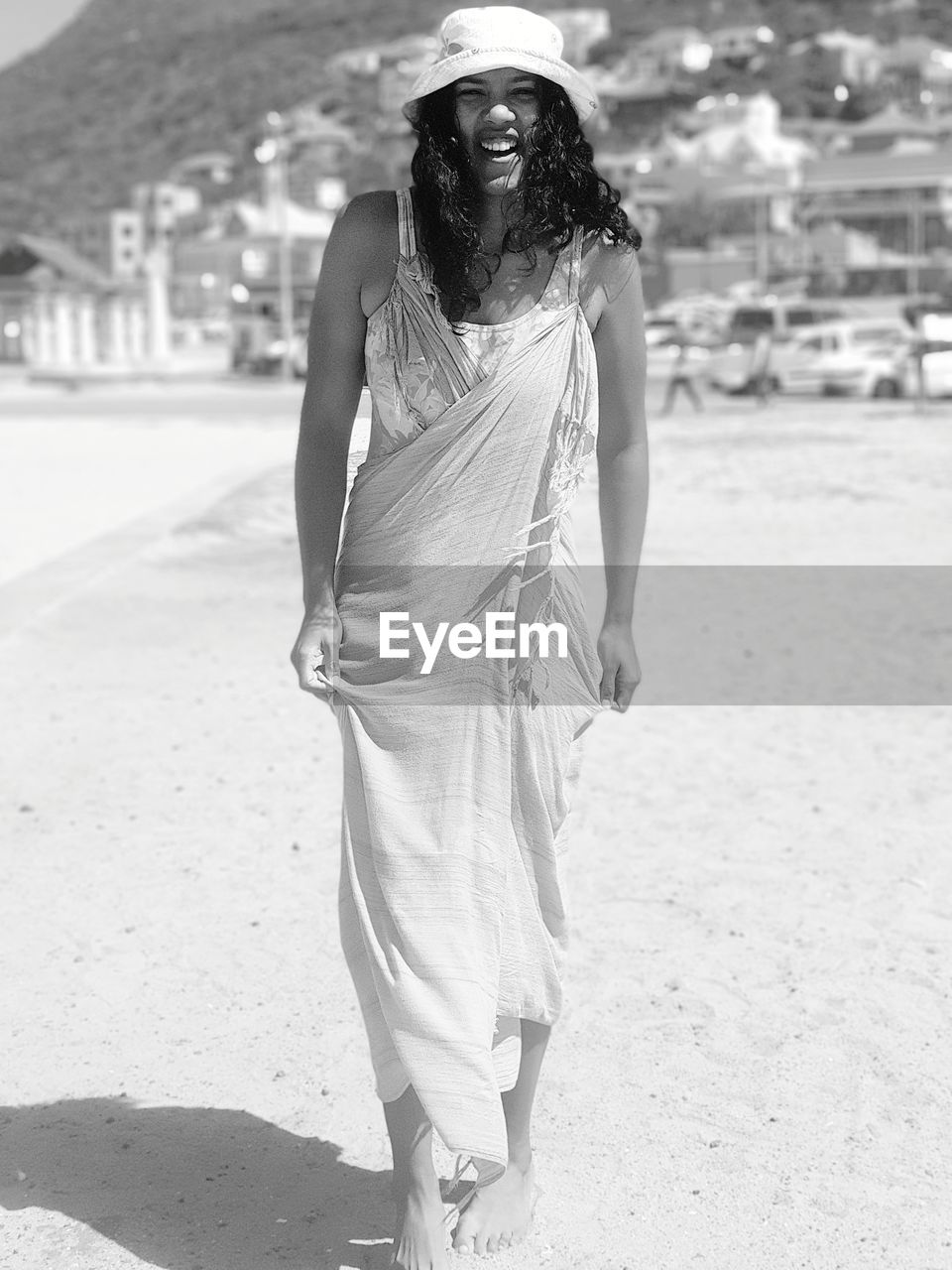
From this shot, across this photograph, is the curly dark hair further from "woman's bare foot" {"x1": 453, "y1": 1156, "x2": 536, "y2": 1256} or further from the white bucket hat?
"woman's bare foot" {"x1": 453, "y1": 1156, "x2": 536, "y2": 1256}

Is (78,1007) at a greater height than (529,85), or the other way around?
(529,85)

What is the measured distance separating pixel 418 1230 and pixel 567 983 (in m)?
1.28

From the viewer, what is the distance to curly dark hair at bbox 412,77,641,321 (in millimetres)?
2451

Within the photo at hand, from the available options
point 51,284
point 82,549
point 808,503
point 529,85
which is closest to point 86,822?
point 529,85

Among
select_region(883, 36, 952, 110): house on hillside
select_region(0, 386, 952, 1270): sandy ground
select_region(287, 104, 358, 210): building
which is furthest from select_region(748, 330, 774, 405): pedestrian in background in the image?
select_region(883, 36, 952, 110): house on hillside

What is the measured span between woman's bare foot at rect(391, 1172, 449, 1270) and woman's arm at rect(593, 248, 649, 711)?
786mm

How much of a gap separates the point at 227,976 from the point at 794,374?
1060 inches

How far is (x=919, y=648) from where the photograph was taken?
775 centimetres

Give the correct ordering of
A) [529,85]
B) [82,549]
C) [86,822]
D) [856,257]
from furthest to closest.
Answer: [856,257] → [82,549] → [86,822] → [529,85]

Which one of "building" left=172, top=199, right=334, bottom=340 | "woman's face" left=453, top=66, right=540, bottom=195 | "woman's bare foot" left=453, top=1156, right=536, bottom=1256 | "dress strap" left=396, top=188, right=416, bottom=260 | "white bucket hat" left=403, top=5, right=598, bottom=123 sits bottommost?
"woman's bare foot" left=453, top=1156, right=536, bottom=1256

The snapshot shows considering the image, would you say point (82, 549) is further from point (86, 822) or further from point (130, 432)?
point (130, 432)

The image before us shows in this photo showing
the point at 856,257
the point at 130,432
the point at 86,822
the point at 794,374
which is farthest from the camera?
the point at 856,257

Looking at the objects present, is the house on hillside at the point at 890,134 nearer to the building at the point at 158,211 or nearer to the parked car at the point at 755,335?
the building at the point at 158,211

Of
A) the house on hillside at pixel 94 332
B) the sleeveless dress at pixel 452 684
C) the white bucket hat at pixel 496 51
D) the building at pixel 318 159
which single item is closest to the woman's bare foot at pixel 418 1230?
the sleeveless dress at pixel 452 684
